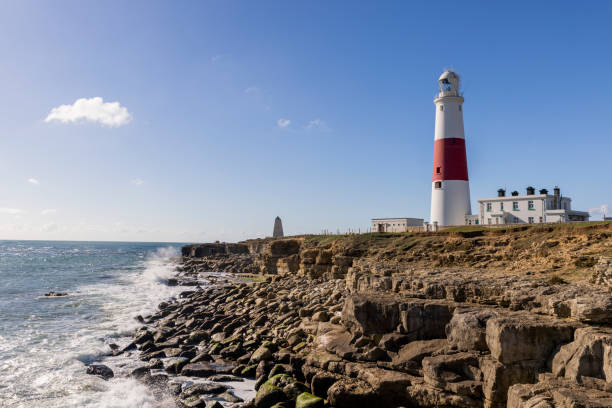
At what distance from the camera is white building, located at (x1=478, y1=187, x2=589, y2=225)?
1469 inches

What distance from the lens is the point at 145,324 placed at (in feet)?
77.2

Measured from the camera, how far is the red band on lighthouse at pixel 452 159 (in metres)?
33.5

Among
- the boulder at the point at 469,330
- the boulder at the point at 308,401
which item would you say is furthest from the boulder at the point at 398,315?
the boulder at the point at 308,401

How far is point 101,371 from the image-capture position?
15.2 metres

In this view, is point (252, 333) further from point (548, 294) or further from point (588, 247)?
point (588, 247)

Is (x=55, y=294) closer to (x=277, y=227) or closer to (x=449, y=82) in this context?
(x=449, y=82)

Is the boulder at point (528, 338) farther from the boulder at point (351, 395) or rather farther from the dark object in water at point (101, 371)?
the dark object in water at point (101, 371)

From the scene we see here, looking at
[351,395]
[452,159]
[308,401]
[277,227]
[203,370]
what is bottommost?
[203,370]

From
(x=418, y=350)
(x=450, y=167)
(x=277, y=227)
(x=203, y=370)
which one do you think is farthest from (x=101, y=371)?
(x=277, y=227)

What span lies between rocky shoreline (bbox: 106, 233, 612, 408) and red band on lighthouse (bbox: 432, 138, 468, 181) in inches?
712

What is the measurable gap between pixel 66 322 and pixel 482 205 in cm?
3522

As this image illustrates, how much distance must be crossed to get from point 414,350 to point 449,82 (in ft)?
97.9

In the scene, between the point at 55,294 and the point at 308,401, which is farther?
the point at 55,294

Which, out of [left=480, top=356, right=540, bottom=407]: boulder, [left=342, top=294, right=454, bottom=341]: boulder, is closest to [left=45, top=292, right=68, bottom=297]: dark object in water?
[left=342, top=294, right=454, bottom=341]: boulder
